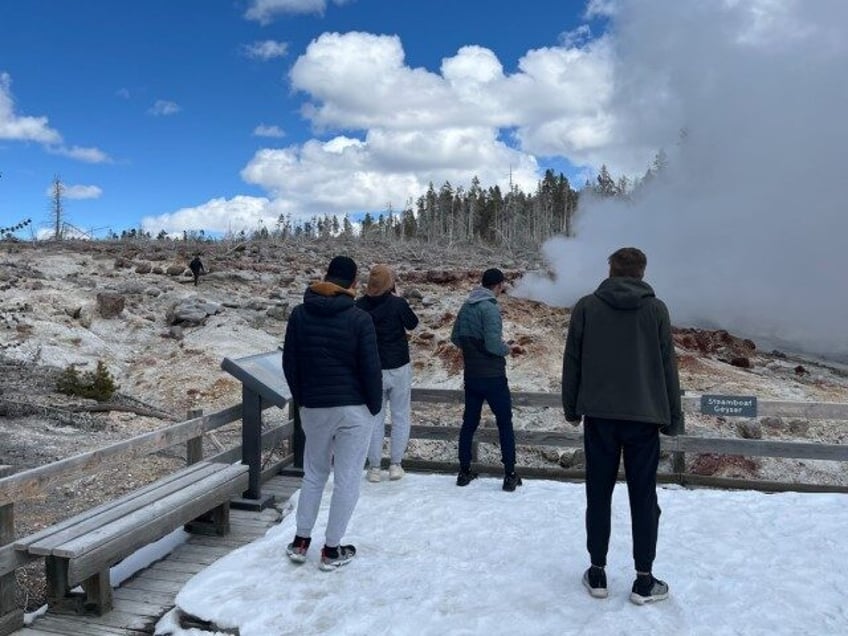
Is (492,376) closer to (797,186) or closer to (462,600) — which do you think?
(462,600)

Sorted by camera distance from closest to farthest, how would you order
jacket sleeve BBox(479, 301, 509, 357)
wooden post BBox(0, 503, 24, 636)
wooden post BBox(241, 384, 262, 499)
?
wooden post BBox(0, 503, 24, 636), wooden post BBox(241, 384, 262, 499), jacket sleeve BBox(479, 301, 509, 357)

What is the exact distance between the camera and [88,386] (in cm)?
1231

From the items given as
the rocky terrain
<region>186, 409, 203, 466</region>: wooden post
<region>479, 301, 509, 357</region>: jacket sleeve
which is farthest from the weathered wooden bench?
the rocky terrain

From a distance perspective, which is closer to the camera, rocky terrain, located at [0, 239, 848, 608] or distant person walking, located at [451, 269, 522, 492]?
distant person walking, located at [451, 269, 522, 492]

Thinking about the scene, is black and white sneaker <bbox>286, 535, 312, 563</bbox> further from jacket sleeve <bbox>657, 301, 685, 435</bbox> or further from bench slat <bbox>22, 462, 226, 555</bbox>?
jacket sleeve <bbox>657, 301, 685, 435</bbox>

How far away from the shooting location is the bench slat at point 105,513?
3764 millimetres

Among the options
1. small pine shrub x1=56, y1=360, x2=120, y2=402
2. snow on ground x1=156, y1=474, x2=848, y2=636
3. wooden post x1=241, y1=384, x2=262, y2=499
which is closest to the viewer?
snow on ground x1=156, y1=474, x2=848, y2=636

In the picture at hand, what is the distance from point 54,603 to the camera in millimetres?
4016

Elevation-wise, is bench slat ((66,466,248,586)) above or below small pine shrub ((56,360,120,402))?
above

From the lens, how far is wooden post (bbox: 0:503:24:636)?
12.2ft

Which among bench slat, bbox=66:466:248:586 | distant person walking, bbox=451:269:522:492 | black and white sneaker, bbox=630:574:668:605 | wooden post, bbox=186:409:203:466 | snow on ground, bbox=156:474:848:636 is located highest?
distant person walking, bbox=451:269:522:492

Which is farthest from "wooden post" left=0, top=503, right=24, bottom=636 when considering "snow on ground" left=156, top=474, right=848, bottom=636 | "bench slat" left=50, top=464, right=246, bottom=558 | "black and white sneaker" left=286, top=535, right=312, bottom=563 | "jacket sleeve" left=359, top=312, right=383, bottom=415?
"jacket sleeve" left=359, top=312, right=383, bottom=415

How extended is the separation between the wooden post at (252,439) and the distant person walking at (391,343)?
981mm

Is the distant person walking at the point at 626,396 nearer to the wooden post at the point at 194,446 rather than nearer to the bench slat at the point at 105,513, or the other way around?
→ the bench slat at the point at 105,513
